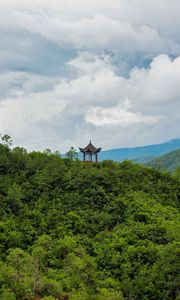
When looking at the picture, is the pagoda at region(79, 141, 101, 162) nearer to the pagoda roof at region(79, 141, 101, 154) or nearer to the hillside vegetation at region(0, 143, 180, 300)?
the pagoda roof at region(79, 141, 101, 154)

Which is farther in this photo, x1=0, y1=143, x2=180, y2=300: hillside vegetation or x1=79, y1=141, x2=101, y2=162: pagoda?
x1=79, y1=141, x2=101, y2=162: pagoda

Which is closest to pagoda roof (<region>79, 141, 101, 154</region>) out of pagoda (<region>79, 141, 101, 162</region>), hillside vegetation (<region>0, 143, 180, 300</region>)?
pagoda (<region>79, 141, 101, 162</region>)

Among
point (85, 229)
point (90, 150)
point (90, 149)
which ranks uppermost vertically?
point (90, 149)

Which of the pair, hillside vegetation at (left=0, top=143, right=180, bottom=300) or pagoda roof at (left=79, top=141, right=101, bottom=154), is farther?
pagoda roof at (left=79, top=141, right=101, bottom=154)

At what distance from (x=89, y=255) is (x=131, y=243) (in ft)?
18.0

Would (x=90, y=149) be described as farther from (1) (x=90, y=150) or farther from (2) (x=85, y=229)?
(2) (x=85, y=229)

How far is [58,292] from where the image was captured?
144 feet

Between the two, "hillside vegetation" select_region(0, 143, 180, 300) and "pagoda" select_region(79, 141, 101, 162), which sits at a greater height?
"pagoda" select_region(79, 141, 101, 162)

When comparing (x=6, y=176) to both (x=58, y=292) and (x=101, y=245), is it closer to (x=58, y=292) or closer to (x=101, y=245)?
(x=101, y=245)

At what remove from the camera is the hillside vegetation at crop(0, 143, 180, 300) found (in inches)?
1783

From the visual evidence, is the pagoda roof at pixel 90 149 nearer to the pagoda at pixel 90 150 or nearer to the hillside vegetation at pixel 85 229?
the pagoda at pixel 90 150

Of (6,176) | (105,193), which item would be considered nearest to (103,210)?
(105,193)

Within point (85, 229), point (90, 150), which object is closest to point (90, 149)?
point (90, 150)

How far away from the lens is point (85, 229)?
61375 millimetres
